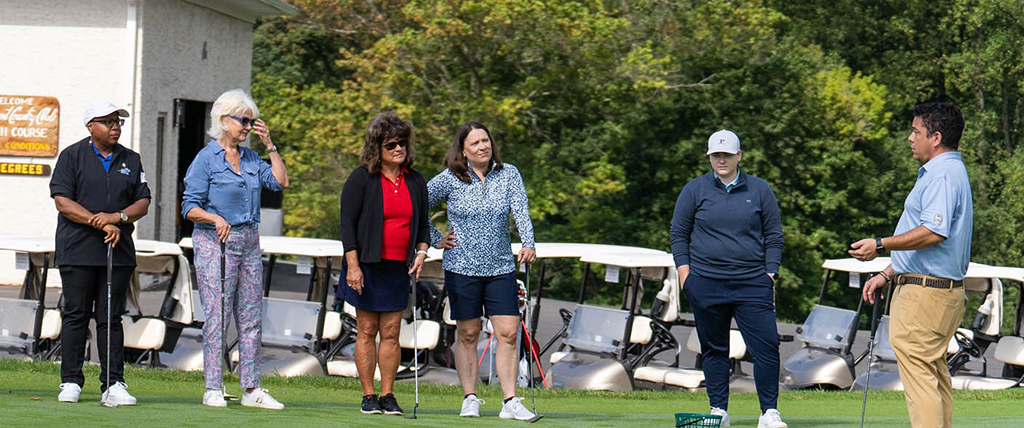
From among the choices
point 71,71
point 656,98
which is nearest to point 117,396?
point 71,71

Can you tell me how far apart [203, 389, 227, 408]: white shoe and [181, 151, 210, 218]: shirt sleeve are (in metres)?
0.97

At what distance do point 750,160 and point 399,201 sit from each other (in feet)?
82.6

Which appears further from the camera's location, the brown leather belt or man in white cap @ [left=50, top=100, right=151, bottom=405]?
man in white cap @ [left=50, top=100, right=151, bottom=405]

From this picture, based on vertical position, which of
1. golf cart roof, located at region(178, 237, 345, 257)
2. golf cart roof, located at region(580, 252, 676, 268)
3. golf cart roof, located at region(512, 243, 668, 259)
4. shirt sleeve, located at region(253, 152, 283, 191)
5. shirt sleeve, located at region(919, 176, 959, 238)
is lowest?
golf cart roof, located at region(178, 237, 345, 257)

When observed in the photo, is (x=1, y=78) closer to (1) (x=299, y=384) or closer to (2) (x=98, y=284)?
(1) (x=299, y=384)

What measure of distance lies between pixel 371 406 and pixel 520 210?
1.32 metres

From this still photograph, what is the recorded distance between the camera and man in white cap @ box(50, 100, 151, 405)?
7.11 m

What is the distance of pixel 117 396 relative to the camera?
706 cm

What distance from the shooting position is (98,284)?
7230 mm

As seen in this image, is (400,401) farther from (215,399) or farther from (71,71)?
(71,71)

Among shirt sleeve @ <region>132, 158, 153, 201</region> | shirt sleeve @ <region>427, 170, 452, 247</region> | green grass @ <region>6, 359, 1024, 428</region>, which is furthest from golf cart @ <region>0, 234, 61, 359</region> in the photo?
shirt sleeve @ <region>427, 170, 452, 247</region>

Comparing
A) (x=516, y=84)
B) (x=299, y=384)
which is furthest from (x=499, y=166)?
(x=516, y=84)

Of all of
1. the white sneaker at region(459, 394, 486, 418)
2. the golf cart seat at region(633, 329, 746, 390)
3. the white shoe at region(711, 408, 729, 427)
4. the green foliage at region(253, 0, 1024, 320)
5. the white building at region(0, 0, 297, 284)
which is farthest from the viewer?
the green foliage at region(253, 0, 1024, 320)

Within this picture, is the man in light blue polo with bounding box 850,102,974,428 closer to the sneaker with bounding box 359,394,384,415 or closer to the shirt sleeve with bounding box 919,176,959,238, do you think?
the shirt sleeve with bounding box 919,176,959,238
